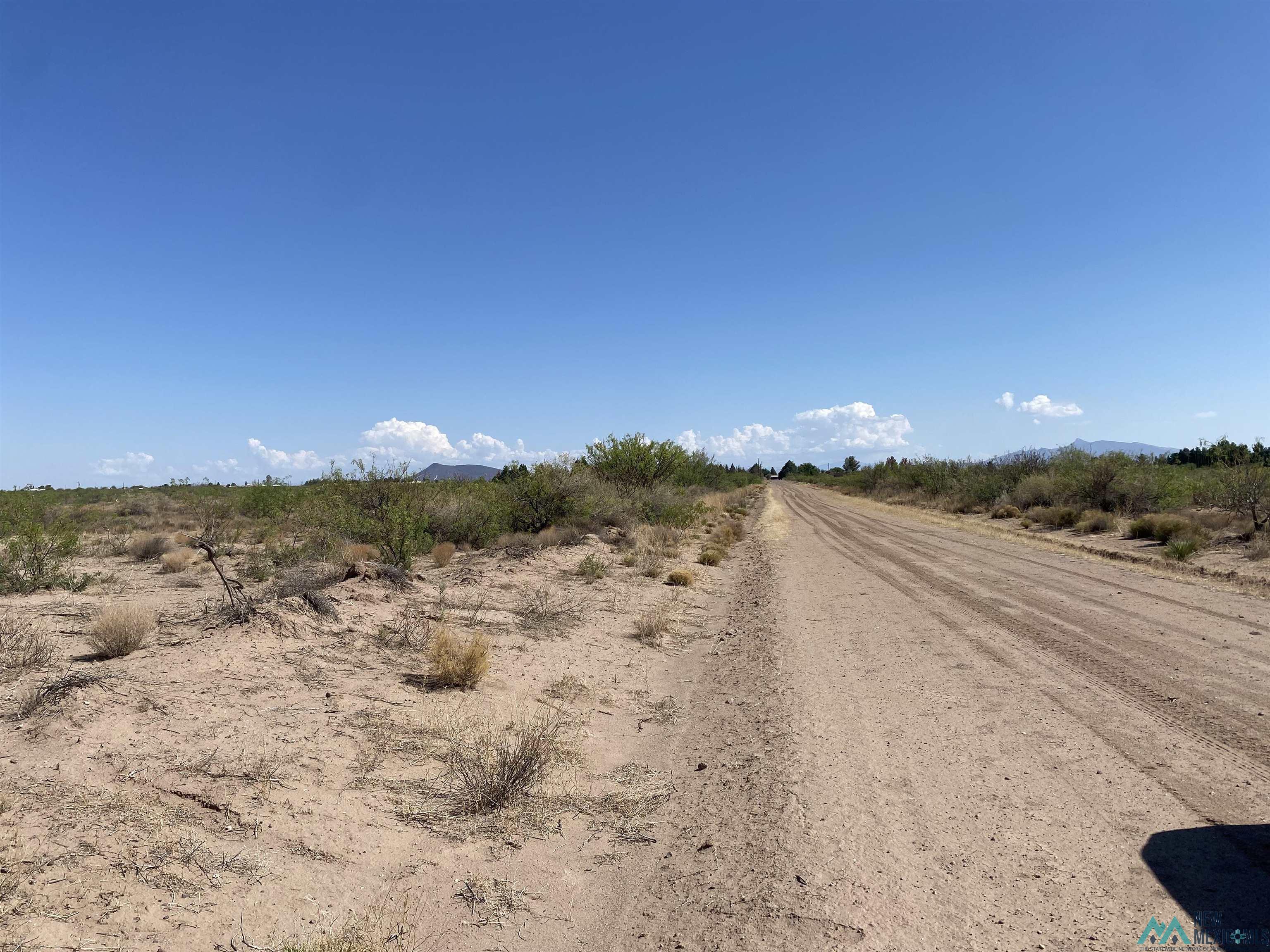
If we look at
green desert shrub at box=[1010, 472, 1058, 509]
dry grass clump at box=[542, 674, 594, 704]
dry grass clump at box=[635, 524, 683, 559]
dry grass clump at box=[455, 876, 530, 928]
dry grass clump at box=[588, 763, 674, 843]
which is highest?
green desert shrub at box=[1010, 472, 1058, 509]

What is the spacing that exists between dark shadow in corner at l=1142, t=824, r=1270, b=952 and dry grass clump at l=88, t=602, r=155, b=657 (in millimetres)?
9438

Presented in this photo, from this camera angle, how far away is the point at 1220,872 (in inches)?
160

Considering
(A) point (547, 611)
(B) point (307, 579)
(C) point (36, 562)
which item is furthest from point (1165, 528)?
(C) point (36, 562)

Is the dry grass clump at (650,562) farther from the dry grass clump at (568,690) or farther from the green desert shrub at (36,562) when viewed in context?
the green desert shrub at (36,562)

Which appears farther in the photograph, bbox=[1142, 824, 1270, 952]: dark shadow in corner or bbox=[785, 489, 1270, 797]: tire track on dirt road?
bbox=[785, 489, 1270, 797]: tire track on dirt road

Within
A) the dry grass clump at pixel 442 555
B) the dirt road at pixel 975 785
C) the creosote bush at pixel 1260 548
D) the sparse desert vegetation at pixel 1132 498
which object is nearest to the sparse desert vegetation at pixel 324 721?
the dirt road at pixel 975 785

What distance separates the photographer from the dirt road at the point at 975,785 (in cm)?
389

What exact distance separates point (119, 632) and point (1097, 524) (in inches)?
1283

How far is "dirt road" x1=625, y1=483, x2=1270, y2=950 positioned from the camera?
12.8ft

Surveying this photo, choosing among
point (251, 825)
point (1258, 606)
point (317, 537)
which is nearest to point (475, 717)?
point (251, 825)

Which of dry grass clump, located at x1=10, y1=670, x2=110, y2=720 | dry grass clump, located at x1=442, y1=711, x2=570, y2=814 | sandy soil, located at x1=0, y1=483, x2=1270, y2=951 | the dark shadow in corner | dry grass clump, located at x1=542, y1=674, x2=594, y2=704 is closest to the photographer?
the dark shadow in corner

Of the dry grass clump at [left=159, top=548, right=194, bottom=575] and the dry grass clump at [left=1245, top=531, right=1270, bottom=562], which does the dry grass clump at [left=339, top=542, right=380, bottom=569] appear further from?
the dry grass clump at [left=1245, top=531, right=1270, bottom=562]

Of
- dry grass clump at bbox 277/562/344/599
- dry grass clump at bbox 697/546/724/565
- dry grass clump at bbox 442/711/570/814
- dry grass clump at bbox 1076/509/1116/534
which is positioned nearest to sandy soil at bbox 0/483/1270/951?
dry grass clump at bbox 442/711/570/814

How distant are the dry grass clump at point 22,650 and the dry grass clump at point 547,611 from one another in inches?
245
